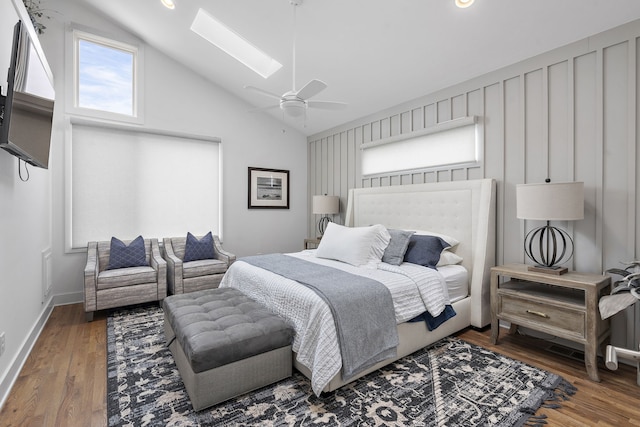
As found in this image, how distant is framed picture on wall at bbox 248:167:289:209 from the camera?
5410mm

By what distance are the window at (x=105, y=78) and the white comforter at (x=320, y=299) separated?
3.05m

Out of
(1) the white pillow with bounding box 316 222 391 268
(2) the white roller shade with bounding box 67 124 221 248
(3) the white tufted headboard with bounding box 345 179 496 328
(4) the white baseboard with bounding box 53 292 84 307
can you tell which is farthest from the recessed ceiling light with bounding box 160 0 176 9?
(4) the white baseboard with bounding box 53 292 84 307

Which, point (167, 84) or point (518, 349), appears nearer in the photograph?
point (518, 349)

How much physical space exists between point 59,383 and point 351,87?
4.17m

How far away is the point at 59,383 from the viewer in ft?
7.06

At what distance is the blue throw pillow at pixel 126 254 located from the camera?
12.6 ft

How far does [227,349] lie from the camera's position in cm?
→ 188

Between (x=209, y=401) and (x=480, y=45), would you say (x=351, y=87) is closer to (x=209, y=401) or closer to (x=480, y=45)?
(x=480, y=45)

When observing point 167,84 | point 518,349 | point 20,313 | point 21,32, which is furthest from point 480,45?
point 20,313

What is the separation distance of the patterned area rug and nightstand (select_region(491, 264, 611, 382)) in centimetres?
32

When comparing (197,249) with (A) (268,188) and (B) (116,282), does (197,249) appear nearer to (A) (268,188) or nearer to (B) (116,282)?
(B) (116,282)

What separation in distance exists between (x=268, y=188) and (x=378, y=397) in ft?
13.7

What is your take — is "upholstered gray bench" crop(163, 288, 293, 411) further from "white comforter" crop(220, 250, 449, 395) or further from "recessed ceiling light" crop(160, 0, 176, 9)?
"recessed ceiling light" crop(160, 0, 176, 9)

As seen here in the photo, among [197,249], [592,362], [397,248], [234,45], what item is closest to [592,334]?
[592,362]
